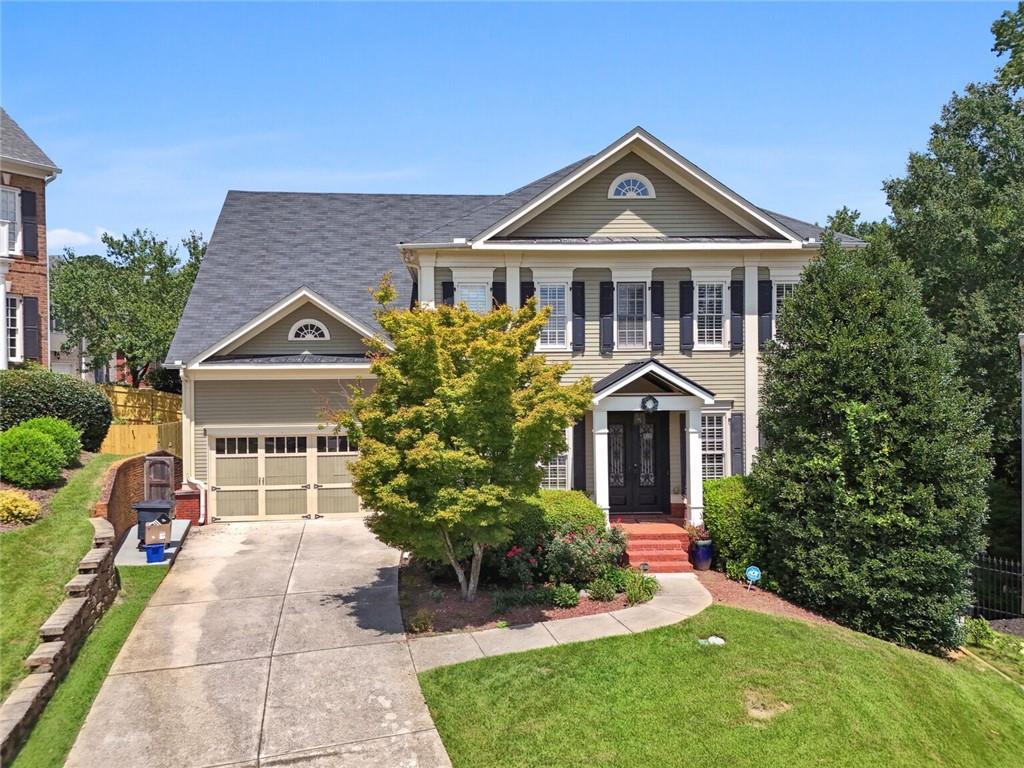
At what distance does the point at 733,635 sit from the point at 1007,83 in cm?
2139

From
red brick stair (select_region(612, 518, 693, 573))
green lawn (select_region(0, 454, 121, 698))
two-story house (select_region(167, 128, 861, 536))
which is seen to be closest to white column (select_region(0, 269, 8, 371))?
two-story house (select_region(167, 128, 861, 536))

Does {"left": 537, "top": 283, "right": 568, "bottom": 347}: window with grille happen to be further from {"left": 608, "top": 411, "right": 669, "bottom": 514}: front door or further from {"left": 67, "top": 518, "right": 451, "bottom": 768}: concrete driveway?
{"left": 67, "top": 518, "right": 451, "bottom": 768}: concrete driveway

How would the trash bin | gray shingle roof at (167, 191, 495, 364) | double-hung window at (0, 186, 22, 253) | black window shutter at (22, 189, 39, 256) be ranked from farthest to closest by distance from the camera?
black window shutter at (22, 189, 39, 256) < double-hung window at (0, 186, 22, 253) < gray shingle roof at (167, 191, 495, 364) < the trash bin

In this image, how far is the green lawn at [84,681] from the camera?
6941mm

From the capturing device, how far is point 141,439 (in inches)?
747

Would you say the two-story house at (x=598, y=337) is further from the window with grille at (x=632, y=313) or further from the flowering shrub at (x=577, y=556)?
the flowering shrub at (x=577, y=556)

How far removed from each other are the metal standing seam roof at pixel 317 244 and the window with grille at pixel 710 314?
1.17 metres

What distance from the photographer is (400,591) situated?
11.7 metres

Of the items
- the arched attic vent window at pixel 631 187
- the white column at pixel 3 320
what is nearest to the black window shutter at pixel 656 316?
the arched attic vent window at pixel 631 187

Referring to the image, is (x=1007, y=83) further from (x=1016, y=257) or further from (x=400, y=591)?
(x=400, y=591)

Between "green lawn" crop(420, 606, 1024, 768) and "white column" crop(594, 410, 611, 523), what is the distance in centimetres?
429

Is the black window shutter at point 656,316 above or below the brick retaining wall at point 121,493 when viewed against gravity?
above

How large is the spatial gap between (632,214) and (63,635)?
1312cm

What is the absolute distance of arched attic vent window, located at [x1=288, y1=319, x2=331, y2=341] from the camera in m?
16.9
